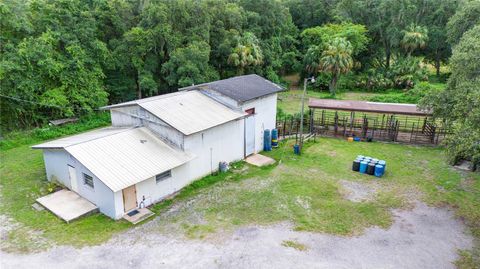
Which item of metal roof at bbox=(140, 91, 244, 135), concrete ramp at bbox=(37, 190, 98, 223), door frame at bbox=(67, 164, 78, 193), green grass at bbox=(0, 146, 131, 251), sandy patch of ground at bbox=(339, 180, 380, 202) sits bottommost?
sandy patch of ground at bbox=(339, 180, 380, 202)

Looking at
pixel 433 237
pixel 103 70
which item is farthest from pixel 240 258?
pixel 103 70

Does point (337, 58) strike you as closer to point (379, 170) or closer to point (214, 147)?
point (379, 170)

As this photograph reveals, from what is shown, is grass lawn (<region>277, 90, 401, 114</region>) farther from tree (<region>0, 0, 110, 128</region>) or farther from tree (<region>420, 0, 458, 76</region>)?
tree (<region>0, 0, 110, 128</region>)

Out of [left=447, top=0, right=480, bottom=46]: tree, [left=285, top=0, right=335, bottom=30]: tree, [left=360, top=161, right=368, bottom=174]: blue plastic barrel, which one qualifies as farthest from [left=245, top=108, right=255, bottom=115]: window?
Result: [left=285, top=0, right=335, bottom=30]: tree

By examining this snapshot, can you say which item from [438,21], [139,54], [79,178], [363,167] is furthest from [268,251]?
[438,21]

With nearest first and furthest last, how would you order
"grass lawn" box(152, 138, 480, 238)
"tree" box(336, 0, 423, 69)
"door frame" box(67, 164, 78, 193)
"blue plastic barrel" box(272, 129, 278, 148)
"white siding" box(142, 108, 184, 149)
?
"grass lawn" box(152, 138, 480, 238)
"door frame" box(67, 164, 78, 193)
"white siding" box(142, 108, 184, 149)
"blue plastic barrel" box(272, 129, 278, 148)
"tree" box(336, 0, 423, 69)

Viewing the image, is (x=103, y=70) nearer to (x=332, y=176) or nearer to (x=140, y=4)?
(x=140, y=4)

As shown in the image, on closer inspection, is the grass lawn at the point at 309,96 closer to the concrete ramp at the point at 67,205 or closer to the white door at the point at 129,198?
the white door at the point at 129,198
